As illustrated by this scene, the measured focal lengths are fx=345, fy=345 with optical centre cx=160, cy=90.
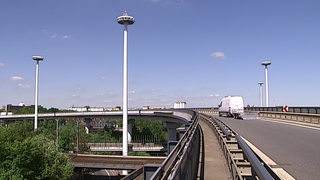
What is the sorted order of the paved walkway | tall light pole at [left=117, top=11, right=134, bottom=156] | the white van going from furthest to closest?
1. tall light pole at [left=117, top=11, right=134, bottom=156]
2. the white van
3. the paved walkway

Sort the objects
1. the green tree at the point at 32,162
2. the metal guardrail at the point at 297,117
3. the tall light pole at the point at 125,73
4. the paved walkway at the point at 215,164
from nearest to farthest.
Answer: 1. the paved walkway at the point at 215,164
2. the metal guardrail at the point at 297,117
3. the green tree at the point at 32,162
4. the tall light pole at the point at 125,73

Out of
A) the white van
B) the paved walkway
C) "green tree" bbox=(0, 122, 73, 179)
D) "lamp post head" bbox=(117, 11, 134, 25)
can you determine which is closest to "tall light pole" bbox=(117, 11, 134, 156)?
"lamp post head" bbox=(117, 11, 134, 25)

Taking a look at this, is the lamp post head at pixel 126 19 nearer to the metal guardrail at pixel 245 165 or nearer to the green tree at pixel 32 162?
the green tree at pixel 32 162

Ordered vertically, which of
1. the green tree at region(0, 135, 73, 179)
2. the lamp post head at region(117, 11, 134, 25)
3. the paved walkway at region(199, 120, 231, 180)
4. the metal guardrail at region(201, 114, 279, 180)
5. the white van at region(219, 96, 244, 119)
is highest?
the lamp post head at region(117, 11, 134, 25)

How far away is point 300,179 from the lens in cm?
877

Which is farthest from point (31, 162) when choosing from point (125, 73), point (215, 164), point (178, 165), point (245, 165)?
point (178, 165)

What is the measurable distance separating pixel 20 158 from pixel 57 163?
19.7 ft

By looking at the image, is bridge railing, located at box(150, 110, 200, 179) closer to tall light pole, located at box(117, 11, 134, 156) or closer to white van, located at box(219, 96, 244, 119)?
white van, located at box(219, 96, 244, 119)

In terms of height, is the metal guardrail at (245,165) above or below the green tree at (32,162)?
above

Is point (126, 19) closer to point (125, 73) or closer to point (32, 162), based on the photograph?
point (125, 73)

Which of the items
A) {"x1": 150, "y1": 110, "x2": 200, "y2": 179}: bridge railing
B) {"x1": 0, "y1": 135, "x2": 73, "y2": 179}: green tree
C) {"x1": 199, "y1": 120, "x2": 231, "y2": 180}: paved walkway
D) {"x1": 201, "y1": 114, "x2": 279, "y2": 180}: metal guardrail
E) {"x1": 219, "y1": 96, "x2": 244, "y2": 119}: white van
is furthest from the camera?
{"x1": 219, "y1": 96, "x2": 244, "y2": 119}: white van

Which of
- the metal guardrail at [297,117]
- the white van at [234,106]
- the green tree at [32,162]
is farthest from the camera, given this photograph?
the white van at [234,106]

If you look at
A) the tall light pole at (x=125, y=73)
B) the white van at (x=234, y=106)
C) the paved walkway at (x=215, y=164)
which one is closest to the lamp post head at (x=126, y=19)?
the tall light pole at (x=125, y=73)

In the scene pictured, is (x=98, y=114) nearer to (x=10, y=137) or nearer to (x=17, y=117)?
(x=17, y=117)
